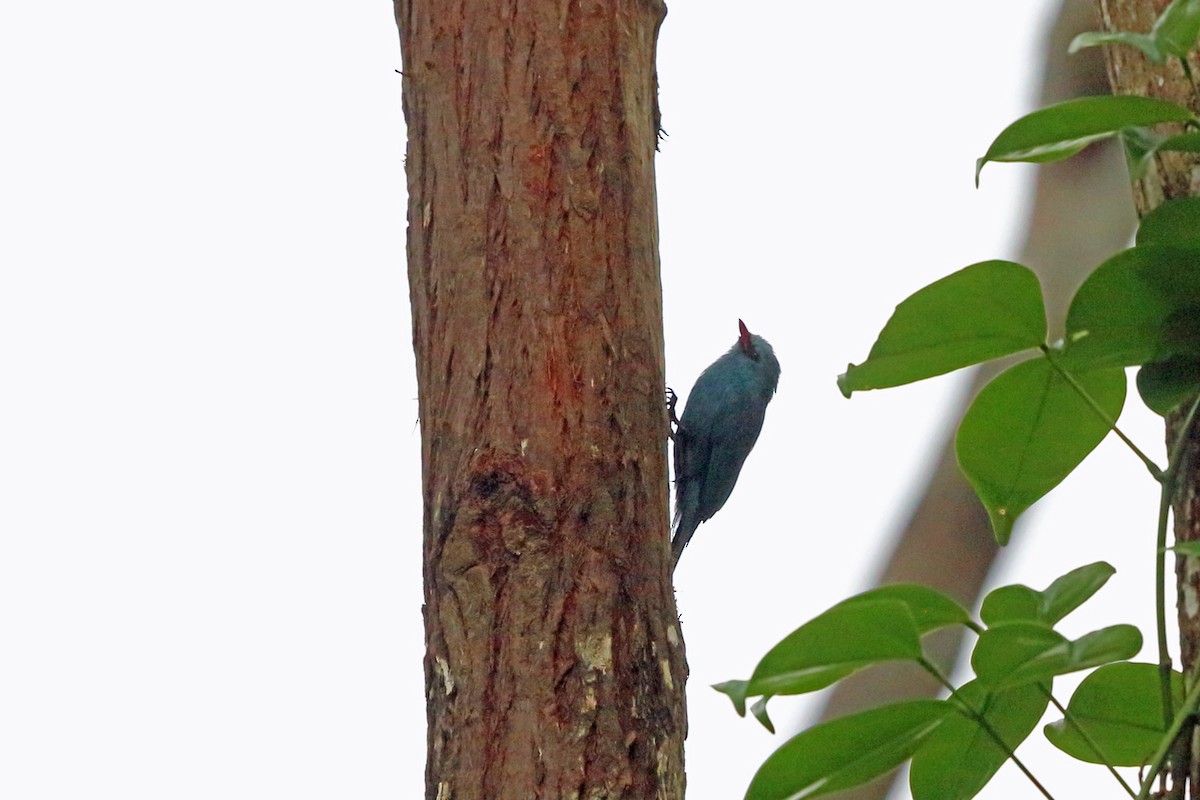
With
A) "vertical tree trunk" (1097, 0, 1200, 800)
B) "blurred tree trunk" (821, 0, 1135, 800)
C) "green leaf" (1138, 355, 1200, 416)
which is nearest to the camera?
"green leaf" (1138, 355, 1200, 416)

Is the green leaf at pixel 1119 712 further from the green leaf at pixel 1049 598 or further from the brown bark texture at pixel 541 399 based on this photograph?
the brown bark texture at pixel 541 399

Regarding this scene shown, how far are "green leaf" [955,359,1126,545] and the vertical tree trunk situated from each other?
10cm

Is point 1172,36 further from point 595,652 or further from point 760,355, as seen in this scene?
point 760,355

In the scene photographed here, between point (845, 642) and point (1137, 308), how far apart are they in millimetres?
428

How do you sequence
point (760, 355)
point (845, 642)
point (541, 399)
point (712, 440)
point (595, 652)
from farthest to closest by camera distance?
point (760, 355) → point (712, 440) → point (541, 399) → point (595, 652) → point (845, 642)

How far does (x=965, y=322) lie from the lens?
118 centimetres

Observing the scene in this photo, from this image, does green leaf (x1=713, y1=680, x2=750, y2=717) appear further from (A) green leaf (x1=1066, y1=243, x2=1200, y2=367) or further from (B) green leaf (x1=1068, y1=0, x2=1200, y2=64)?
(B) green leaf (x1=1068, y1=0, x2=1200, y2=64)

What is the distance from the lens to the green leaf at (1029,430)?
48.6 inches

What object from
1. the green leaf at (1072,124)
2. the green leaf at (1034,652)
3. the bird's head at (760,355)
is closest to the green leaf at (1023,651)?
the green leaf at (1034,652)

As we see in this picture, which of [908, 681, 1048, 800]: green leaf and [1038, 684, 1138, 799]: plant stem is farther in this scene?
[908, 681, 1048, 800]: green leaf

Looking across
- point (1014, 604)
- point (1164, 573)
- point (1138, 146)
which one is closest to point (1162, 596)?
point (1164, 573)

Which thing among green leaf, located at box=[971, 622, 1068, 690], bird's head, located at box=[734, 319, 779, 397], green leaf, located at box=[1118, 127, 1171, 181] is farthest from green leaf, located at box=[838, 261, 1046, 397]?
bird's head, located at box=[734, 319, 779, 397]

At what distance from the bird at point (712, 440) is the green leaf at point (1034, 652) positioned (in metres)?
3.24

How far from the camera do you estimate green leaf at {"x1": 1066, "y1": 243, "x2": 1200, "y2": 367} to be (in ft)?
3.72
